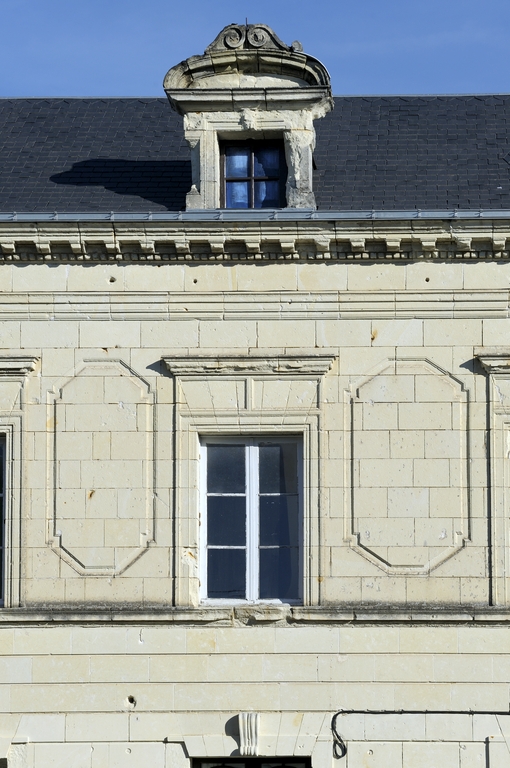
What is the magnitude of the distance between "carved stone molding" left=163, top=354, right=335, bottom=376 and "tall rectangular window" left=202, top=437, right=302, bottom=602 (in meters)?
0.61

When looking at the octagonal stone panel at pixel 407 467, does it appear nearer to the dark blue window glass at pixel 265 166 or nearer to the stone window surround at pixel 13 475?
the dark blue window glass at pixel 265 166

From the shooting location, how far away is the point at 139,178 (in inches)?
→ 458

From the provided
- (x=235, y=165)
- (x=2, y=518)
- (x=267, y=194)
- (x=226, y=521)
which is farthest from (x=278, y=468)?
(x=235, y=165)

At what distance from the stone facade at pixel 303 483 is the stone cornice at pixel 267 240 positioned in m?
0.02

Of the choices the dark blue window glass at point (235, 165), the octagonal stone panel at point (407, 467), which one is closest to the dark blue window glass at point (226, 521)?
the octagonal stone panel at point (407, 467)

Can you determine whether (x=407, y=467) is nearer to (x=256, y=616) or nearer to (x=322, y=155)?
(x=256, y=616)

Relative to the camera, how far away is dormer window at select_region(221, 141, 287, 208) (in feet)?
36.7

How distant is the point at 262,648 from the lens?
33.0 feet

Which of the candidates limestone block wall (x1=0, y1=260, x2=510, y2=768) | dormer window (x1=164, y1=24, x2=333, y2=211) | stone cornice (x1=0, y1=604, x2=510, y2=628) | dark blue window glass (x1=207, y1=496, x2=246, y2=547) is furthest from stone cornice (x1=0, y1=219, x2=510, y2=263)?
stone cornice (x1=0, y1=604, x2=510, y2=628)

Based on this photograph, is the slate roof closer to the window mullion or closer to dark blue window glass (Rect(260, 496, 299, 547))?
the window mullion

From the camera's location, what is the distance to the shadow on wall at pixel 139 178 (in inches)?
444

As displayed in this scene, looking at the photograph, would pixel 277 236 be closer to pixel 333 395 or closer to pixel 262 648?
pixel 333 395

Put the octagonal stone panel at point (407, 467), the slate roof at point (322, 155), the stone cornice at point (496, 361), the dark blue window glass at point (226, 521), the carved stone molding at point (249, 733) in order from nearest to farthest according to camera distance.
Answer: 1. the carved stone molding at point (249, 733)
2. the octagonal stone panel at point (407, 467)
3. the stone cornice at point (496, 361)
4. the dark blue window glass at point (226, 521)
5. the slate roof at point (322, 155)

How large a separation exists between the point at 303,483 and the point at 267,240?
2152 millimetres
